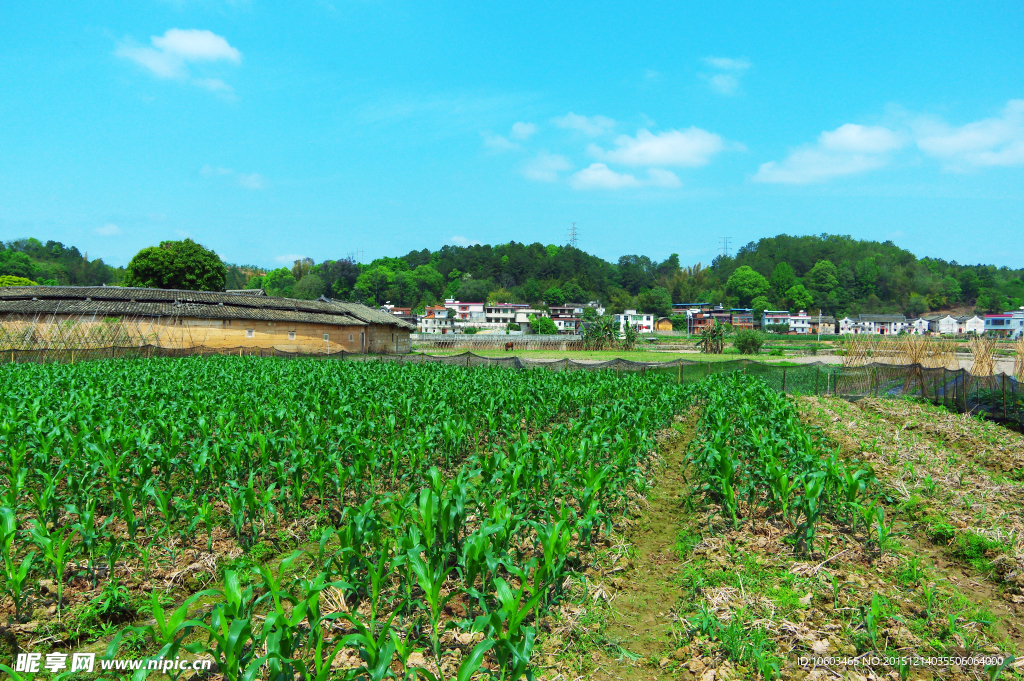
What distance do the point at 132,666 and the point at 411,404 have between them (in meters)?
7.32

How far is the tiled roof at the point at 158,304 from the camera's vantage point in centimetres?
3153

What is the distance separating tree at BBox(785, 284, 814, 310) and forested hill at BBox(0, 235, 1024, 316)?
0.81 ft

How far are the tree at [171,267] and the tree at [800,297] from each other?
422 ft

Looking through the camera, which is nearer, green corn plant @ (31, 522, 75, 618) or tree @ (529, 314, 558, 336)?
green corn plant @ (31, 522, 75, 618)

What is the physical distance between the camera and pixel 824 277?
137 m

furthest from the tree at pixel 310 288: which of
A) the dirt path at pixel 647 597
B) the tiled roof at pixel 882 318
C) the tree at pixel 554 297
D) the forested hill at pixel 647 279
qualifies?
the dirt path at pixel 647 597

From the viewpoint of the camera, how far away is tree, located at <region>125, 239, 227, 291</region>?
52.1 meters

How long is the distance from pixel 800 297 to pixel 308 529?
14797 cm

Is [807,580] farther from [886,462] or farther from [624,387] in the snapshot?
[624,387]

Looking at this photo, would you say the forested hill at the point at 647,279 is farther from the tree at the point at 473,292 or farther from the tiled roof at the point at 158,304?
the tiled roof at the point at 158,304

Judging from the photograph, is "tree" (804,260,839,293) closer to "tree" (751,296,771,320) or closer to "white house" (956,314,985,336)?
"tree" (751,296,771,320)

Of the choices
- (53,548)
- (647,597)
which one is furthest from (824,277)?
(53,548)

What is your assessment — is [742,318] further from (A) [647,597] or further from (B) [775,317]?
(A) [647,597]

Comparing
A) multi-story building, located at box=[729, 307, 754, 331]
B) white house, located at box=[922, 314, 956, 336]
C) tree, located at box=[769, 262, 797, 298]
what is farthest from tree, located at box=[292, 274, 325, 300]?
white house, located at box=[922, 314, 956, 336]
